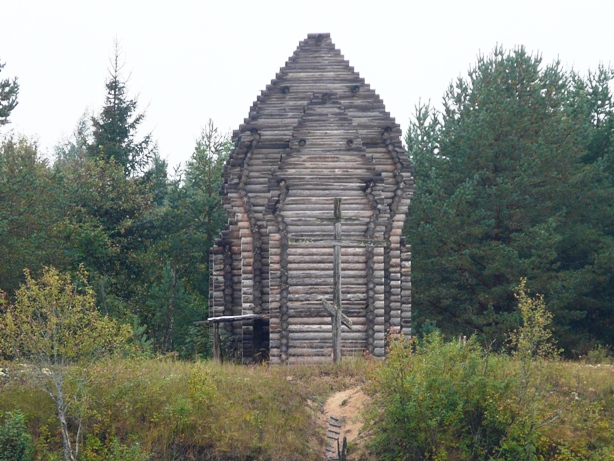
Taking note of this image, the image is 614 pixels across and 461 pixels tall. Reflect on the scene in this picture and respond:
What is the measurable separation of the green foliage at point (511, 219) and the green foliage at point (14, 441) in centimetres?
1835

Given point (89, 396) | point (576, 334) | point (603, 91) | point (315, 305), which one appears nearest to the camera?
point (89, 396)

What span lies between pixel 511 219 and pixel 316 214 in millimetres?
11231

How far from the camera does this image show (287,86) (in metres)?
26.4

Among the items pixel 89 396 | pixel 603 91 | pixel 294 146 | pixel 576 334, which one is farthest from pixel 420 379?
pixel 603 91

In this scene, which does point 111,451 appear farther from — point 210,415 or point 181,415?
point 210,415

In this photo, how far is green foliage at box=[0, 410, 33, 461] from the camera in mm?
16031

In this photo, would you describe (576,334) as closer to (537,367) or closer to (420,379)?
(537,367)

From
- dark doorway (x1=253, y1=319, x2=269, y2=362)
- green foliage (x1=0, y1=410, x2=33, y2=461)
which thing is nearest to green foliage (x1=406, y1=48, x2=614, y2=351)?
dark doorway (x1=253, y1=319, x2=269, y2=362)

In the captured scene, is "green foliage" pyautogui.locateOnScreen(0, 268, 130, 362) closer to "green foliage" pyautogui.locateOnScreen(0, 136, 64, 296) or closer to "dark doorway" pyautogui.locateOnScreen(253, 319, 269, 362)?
"dark doorway" pyautogui.locateOnScreen(253, 319, 269, 362)

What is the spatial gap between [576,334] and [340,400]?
15.6m

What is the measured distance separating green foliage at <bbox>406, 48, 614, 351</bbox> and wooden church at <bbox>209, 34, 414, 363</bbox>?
5.34 metres

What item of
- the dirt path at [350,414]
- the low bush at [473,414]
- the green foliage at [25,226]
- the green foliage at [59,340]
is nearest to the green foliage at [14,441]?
the green foliage at [59,340]

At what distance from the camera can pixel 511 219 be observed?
31.4 meters

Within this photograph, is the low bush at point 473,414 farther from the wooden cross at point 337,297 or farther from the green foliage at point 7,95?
the green foliage at point 7,95
